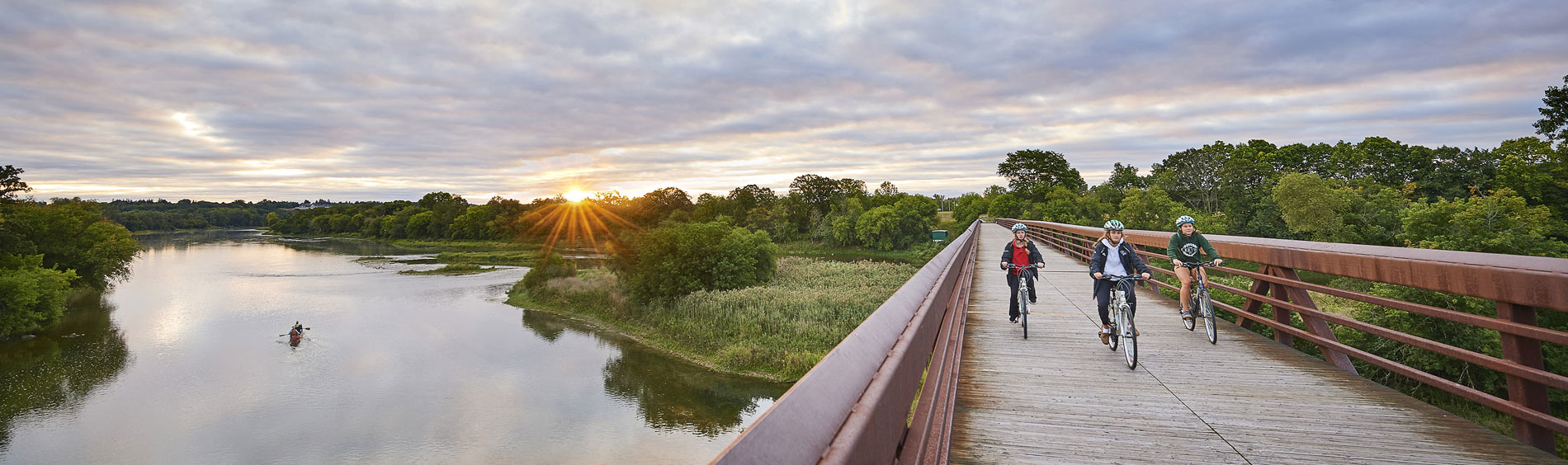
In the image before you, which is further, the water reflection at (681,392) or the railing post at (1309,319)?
the water reflection at (681,392)

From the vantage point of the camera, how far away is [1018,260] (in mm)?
8016

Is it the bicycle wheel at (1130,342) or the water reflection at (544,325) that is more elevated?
the bicycle wheel at (1130,342)

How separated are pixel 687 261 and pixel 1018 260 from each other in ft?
115

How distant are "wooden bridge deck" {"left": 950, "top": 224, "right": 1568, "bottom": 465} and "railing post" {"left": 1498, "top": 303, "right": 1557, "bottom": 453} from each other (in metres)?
0.08

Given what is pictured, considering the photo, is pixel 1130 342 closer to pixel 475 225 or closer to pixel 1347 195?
pixel 1347 195

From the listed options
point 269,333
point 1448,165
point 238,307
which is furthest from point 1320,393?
point 1448,165

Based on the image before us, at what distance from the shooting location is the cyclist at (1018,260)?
758cm

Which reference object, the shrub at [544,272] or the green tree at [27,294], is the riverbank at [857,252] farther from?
the green tree at [27,294]

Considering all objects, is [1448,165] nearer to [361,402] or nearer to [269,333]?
[361,402]

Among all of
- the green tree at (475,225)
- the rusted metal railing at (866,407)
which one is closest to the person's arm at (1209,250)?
the rusted metal railing at (866,407)

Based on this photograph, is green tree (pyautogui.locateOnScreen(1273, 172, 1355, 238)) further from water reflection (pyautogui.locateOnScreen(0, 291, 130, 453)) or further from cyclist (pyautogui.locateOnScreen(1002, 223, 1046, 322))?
water reflection (pyautogui.locateOnScreen(0, 291, 130, 453))

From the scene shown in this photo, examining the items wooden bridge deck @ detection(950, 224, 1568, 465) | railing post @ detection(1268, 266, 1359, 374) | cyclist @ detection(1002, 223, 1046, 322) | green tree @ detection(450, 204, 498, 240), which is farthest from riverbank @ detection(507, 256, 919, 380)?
green tree @ detection(450, 204, 498, 240)

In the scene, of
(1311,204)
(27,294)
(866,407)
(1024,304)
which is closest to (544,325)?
(27,294)

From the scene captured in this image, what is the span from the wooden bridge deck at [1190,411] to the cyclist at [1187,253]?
0.76 meters
